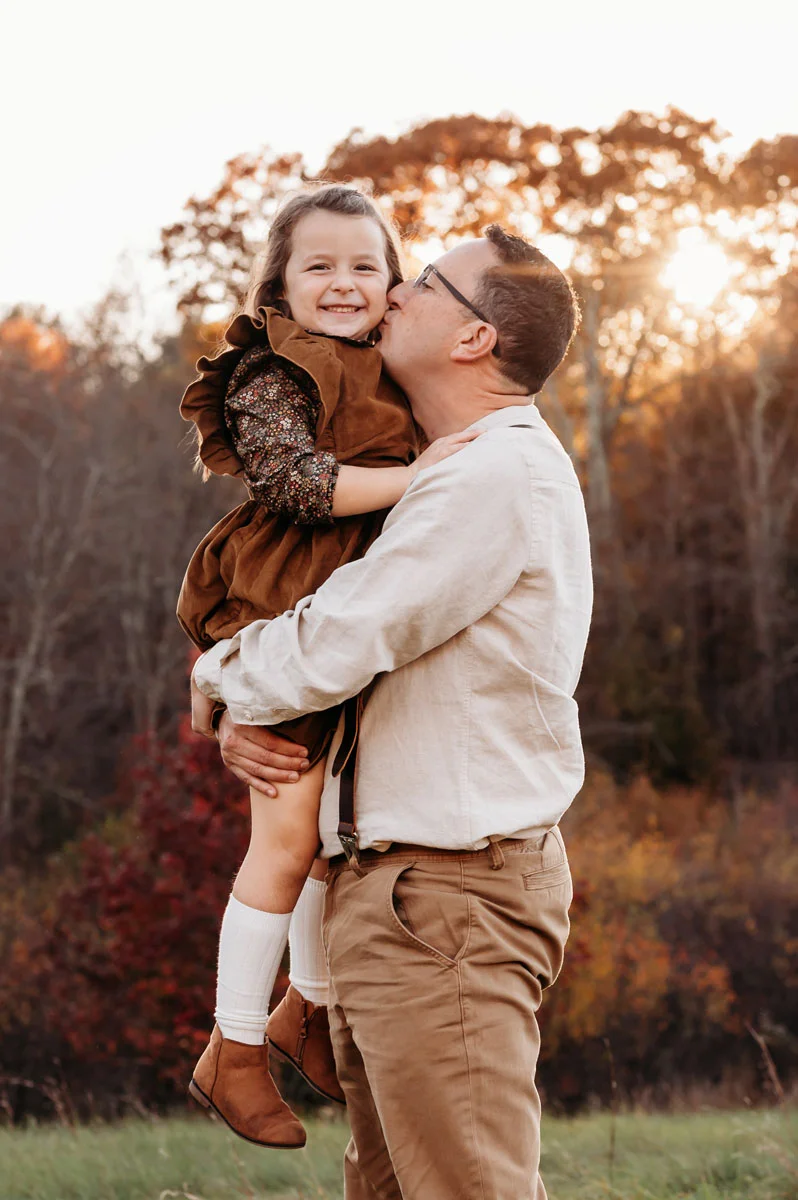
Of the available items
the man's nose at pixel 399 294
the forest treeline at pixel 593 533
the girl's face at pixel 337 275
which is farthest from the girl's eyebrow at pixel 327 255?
the forest treeline at pixel 593 533

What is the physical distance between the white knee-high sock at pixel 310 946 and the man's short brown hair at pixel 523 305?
1.13m

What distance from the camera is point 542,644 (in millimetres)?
2383

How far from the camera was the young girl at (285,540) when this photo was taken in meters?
2.51

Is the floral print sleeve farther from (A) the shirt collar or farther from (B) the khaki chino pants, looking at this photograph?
(B) the khaki chino pants

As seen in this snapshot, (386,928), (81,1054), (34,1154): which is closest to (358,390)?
(386,928)

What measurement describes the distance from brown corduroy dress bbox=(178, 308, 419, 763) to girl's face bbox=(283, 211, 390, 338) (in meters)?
0.13

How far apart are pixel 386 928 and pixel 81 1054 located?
12013 millimetres

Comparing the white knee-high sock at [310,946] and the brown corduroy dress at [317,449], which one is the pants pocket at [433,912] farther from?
the white knee-high sock at [310,946]

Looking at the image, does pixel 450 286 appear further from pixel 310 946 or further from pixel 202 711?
pixel 310 946

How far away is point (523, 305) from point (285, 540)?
632 millimetres

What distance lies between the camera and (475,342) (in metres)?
2.53

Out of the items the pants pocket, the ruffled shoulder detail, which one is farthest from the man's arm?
the ruffled shoulder detail

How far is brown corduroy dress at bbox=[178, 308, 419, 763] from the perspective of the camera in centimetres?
254

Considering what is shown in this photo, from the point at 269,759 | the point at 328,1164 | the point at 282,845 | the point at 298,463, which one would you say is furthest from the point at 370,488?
the point at 328,1164
